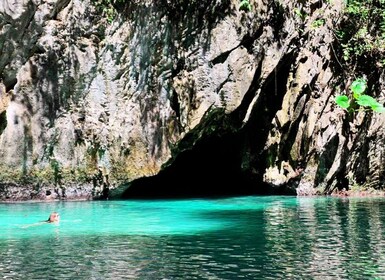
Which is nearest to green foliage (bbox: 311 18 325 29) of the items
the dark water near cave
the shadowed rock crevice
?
the shadowed rock crevice

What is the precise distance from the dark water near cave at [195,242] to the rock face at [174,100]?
284 cm

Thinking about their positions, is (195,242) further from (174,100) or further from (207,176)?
(207,176)

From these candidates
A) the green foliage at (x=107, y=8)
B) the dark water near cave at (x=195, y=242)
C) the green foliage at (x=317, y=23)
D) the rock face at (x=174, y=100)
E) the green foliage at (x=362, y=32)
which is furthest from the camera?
the green foliage at (x=362, y=32)

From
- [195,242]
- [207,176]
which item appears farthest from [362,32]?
[195,242]

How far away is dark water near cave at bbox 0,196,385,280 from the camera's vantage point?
7328 millimetres

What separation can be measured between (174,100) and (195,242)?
9537 mm

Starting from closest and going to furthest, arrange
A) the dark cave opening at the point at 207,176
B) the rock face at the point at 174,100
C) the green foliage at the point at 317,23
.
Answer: the rock face at the point at 174,100, the green foliage at the point at 317,23, the dark cave opening at the point at 207,176

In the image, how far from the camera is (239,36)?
733 inches

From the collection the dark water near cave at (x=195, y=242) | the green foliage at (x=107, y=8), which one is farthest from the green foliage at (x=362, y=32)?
the green foliage at (x=107, y=8)

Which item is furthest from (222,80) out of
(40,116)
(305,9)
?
(40,116)

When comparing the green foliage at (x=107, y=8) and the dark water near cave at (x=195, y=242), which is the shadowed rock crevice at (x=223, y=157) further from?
the dark water near cave at (x=195, y=242)

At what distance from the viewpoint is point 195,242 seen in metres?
9.41

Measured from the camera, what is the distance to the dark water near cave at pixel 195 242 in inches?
289

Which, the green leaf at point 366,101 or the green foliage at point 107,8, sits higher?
the green foliage at point 107,8
